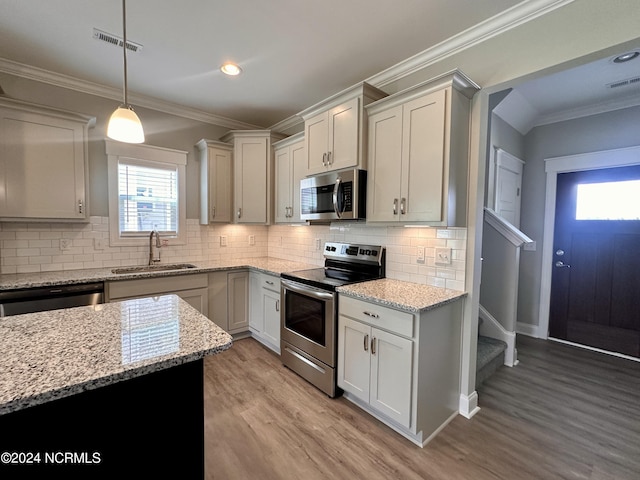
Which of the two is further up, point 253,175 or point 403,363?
point 253,175

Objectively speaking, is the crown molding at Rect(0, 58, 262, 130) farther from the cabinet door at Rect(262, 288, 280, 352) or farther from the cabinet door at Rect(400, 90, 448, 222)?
the cabinet door at Rect(400, 90, 448, 222)

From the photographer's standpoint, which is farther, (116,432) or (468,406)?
(468,406)

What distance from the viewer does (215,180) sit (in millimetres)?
3545

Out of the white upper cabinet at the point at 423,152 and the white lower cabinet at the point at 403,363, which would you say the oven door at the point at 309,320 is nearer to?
the white lower cabinet at the point at 403,363

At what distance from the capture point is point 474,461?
1.77 metres

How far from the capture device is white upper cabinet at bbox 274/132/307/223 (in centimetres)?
322

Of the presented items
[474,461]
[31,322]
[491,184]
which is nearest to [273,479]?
[474,461]

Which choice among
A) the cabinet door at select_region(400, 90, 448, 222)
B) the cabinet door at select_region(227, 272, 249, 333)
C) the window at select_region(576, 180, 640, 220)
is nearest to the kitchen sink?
the cabinet door at select_region(227, 272, 249, 333)

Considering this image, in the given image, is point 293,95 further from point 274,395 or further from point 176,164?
point 274,395

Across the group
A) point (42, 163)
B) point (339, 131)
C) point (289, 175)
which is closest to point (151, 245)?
point (42, 163)

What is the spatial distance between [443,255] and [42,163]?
341 cm

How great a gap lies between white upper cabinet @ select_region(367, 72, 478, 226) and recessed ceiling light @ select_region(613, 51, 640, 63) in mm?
1597

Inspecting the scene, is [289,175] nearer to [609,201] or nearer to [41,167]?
A: [41,167]

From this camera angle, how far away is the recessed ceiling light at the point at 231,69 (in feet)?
8.35
